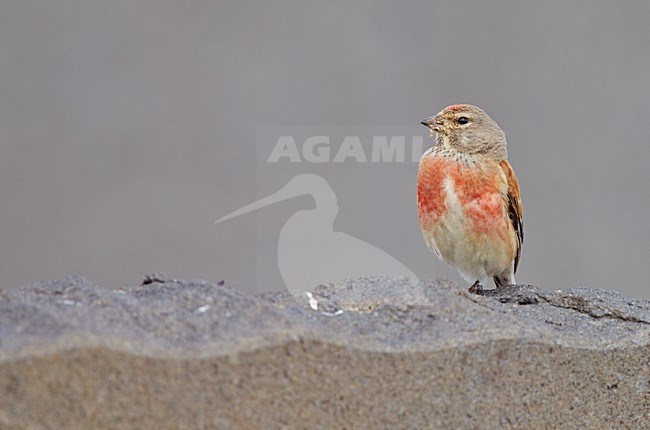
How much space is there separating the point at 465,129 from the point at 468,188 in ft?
0.55

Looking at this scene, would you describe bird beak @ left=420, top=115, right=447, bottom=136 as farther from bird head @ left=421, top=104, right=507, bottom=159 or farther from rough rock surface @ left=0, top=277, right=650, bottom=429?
rough rock surface @ left=0, top=277, right=650, bottom=429

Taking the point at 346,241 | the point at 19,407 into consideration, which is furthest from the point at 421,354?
the point at 346,241

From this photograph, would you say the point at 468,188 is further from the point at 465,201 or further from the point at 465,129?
the point at 465,129

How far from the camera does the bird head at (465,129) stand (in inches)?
85.4

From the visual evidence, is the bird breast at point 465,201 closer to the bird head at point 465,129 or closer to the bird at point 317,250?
the bird head at point 465,129

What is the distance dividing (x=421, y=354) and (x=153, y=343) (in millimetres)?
436

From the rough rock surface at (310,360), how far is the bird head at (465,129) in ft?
2.37

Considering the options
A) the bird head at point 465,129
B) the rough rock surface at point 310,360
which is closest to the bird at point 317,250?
the bird head at point 465,129

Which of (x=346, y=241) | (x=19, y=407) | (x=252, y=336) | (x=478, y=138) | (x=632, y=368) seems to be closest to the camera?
(x=19, y=407)

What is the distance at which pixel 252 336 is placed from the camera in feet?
3.79

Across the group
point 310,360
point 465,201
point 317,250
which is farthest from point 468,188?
point 310,360

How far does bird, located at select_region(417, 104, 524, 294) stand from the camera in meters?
2.17

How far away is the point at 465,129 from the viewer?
218cm

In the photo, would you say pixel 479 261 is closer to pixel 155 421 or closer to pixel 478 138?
pixel 478 138
